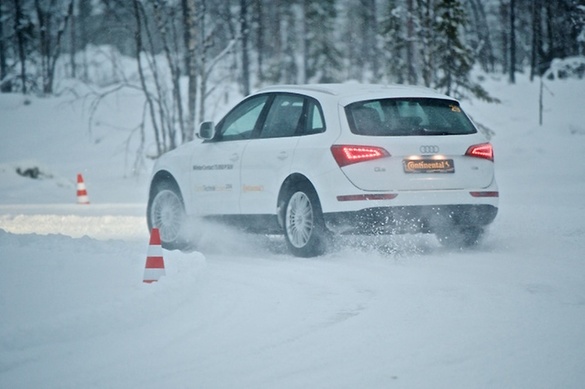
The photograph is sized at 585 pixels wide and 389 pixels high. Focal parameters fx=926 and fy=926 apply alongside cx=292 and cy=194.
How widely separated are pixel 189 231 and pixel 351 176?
2.90 metres

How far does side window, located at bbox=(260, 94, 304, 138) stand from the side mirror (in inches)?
28.8

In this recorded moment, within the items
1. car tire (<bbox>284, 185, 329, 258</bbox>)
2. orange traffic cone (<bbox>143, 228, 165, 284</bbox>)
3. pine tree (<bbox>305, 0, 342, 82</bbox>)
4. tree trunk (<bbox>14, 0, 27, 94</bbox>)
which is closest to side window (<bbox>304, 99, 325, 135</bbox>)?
car tire (<bbox>284, 185, 329, 258</bbox>)

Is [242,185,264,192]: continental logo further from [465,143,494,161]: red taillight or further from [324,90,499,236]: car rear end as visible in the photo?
[465,143,494,161]: red taillight

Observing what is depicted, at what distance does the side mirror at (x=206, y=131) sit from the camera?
1088cm

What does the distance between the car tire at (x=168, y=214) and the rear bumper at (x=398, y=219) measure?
8.88 ft

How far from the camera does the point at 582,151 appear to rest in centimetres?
2603

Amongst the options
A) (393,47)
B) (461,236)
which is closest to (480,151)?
(461,236)

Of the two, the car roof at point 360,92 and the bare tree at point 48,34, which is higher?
the bare tree at point 48,34

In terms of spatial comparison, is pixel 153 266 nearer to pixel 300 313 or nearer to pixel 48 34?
pixel 300 313

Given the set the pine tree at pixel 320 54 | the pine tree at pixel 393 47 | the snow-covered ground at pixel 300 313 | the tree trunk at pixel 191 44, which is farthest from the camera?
the pine tree at pixel 320 54

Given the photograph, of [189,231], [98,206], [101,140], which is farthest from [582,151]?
[101,140]

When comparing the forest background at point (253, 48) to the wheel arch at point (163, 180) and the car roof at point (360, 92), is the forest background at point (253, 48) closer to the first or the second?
the wheel arch at point (163, 180)

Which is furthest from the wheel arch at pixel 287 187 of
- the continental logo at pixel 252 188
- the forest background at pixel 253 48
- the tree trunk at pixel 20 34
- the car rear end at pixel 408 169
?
the tree trunk at pixel 20 34

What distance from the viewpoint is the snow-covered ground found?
484cm
